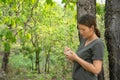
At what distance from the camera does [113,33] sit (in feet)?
14.9

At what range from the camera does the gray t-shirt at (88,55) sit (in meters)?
3.43

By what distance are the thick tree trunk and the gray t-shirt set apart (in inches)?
42.8

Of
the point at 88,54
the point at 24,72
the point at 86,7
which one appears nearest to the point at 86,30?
the point at 88,54

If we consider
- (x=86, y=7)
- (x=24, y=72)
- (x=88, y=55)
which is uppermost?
(x=86, y=7)

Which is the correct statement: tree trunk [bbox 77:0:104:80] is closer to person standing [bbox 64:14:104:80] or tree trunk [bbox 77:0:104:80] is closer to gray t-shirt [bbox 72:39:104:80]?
person standing [bbox 64:14:104:80]

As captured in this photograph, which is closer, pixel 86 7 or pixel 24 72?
pixel 86 7

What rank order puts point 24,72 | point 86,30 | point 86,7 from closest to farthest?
1. point 86,30
2. point 86,7
3. point 24,72

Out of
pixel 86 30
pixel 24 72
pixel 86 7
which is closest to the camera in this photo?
pixel 86 30

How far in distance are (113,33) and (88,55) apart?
116cm

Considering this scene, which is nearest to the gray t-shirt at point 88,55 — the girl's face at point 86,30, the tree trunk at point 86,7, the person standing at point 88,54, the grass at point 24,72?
the person standing at point 88,54

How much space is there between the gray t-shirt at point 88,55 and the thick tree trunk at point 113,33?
1086mm

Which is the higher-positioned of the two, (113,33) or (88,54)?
(113,33)

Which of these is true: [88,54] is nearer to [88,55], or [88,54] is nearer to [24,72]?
[88,55]

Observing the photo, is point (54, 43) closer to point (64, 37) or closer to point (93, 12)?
point (64, 37)
